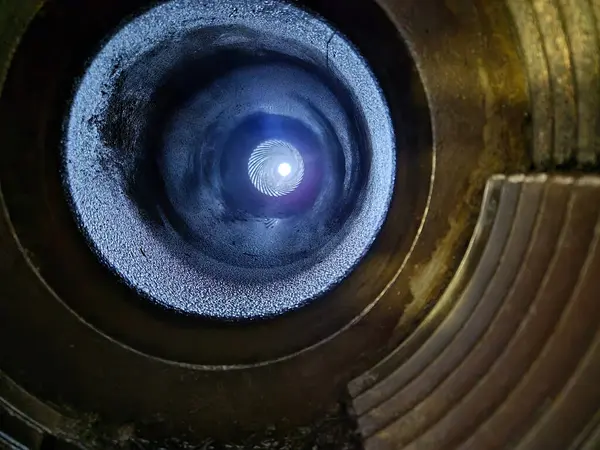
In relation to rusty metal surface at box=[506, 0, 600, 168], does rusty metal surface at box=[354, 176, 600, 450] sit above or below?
below

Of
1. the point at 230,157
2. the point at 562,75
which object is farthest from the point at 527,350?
the point at 230,157

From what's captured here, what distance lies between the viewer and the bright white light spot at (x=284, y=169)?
231 cm

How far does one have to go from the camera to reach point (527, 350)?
43.3 inches

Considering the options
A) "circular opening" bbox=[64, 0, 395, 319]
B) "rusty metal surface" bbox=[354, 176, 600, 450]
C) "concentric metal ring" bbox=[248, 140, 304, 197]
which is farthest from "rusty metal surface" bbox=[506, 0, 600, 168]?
"concentric metal ring" bbox=[248, 140, 304, 197]

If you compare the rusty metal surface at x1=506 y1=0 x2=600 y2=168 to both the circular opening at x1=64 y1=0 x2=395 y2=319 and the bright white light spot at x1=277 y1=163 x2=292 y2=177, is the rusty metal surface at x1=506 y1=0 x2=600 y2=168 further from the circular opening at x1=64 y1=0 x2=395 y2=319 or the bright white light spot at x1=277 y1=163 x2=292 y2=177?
the bright white light spot at x1=277 y1=163 x2=292 y2=177

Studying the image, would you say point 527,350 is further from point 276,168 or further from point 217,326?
point 276,168

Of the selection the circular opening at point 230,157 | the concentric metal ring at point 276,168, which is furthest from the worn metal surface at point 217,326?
the concentric metal ring at point 276,168

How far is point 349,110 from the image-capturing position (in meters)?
1.83

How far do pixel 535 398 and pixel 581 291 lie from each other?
19 cm

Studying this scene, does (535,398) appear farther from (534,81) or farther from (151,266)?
(151,266)

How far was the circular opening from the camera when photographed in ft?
5.10

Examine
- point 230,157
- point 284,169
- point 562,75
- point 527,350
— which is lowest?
point 527,350

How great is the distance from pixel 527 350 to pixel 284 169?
1.36 m

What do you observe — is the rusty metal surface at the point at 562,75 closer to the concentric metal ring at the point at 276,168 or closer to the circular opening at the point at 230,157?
the circular opening at the point at 230,157
